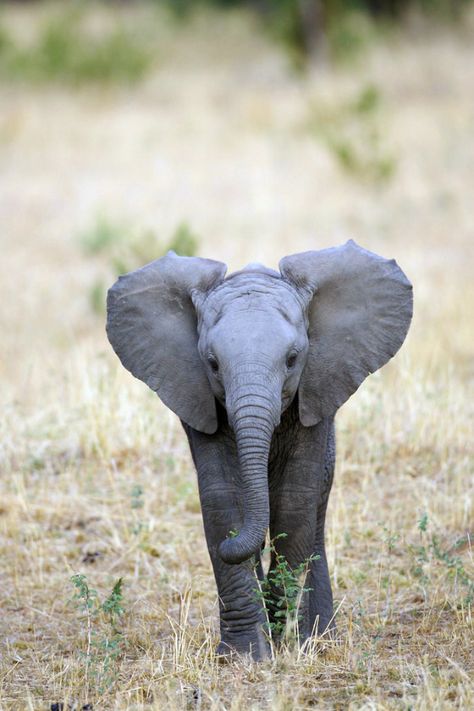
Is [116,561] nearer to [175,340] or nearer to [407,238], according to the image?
[175,340]

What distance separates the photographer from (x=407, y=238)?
14.0m

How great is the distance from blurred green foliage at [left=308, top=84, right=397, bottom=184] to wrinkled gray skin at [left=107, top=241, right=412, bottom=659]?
11.7 meters

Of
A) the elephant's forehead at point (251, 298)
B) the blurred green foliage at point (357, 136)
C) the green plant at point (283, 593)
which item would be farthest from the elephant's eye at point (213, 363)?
the blurred green foliage at point (357, 136)

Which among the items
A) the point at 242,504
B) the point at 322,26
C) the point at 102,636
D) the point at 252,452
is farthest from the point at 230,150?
the point at 252,452

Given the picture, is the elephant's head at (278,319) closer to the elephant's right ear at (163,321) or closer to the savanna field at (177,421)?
the elephant's right ear at (163,321)

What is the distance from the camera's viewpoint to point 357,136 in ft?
59.2

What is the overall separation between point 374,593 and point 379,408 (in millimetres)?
2069

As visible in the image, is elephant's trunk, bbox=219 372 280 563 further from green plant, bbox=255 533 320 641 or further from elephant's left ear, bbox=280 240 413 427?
elephant's left ear, bbox=280 240 413 427

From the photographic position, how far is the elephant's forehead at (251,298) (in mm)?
4520

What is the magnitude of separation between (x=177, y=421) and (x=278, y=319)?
3.42 m

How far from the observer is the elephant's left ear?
4801 mm

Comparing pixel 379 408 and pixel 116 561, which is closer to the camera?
pixel 116 561

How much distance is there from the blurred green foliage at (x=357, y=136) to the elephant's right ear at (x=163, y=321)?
11750 mm

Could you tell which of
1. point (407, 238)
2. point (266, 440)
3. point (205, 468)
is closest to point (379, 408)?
point (205, 468)
